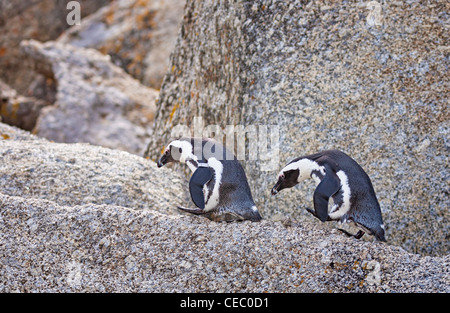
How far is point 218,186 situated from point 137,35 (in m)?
7.07

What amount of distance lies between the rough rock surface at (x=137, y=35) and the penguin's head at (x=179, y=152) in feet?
18.4

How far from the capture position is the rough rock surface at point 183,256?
3984 millimetres

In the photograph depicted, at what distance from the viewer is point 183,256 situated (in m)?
4.22

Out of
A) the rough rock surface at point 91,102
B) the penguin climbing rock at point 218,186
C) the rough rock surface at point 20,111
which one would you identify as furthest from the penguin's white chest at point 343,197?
the rough rock surface at point 20,111

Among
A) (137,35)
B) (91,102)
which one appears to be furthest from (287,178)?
(137,35)

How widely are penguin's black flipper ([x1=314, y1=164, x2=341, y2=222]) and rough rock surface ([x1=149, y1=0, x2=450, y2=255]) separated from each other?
32.7 inches

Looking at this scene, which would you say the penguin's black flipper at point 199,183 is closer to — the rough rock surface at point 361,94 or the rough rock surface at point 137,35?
the rough rock surface at point 361,94

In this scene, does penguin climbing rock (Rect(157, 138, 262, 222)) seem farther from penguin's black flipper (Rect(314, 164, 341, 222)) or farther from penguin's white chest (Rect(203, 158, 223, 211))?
penguin's black flipper (Rect(314, 164, 341, 222))

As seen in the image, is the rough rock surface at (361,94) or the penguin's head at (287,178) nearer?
the penguin's head at (287,178)

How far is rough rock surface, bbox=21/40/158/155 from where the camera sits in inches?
360

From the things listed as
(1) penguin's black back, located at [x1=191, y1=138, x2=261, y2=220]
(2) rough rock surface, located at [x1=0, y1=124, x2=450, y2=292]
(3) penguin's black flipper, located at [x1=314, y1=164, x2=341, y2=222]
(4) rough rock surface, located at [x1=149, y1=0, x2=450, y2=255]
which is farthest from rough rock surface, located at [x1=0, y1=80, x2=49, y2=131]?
(3) penguin's black flipper, located at [x1=314, y1=164, x2=341, y2=222]

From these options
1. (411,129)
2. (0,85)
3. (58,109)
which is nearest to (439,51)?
(411,129)

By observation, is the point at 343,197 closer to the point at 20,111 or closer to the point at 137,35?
the point at 20,111
